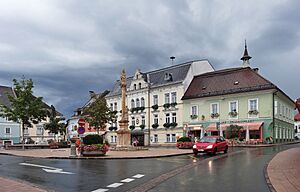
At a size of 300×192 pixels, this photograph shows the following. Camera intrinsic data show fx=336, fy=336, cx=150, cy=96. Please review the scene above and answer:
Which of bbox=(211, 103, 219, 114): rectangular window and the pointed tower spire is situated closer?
bbox=(211, 103, 219, 114): rectangular window

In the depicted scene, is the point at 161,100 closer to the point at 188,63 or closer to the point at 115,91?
the point at 188,63

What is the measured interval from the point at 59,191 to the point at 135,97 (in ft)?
169

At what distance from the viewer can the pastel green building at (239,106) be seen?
146 ft

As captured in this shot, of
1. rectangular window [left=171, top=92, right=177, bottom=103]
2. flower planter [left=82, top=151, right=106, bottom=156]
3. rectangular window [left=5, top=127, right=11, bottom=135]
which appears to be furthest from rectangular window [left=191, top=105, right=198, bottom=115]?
rectangular window [left=5, top=127, right=11, bottom=135]

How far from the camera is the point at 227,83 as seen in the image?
50156 mm

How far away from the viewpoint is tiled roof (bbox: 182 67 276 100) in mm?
46513

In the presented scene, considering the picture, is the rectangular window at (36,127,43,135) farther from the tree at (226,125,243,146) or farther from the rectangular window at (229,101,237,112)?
the tree at (226,125,243,146)

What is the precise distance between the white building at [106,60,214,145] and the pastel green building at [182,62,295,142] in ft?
5.89

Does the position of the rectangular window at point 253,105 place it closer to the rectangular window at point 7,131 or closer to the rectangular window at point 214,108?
the rectangular window at point 214,108

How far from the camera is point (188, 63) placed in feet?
185

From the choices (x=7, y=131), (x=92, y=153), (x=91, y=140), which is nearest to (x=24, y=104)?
(x=91, y=140)

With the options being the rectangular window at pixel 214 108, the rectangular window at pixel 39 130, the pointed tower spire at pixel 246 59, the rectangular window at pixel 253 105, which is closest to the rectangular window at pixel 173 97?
the rectangular window at pixel 214 108

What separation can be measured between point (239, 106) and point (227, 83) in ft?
14.6

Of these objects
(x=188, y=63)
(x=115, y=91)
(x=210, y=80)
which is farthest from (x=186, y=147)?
(x=115, y=91)
